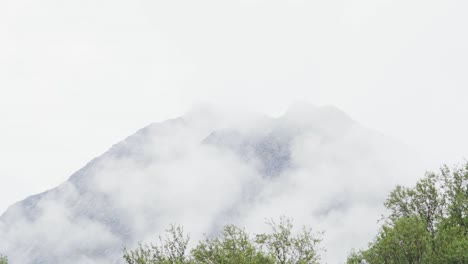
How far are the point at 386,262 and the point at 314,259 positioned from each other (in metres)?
9.14

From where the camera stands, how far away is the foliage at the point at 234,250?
177 ft

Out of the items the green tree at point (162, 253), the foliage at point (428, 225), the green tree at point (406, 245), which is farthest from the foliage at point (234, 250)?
the foliage at point (428, 225)

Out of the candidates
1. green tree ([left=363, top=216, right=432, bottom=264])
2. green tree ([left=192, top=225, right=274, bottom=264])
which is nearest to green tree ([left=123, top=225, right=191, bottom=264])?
green tree ([left=192, top=225, right=274, bottom=264])

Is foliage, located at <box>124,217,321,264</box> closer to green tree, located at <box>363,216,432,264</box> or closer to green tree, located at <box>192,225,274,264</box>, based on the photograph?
green tree, located at <box>192,225,274,264</box>

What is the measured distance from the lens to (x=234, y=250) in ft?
185

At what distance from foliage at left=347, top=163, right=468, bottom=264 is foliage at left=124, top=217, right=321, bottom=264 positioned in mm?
8978

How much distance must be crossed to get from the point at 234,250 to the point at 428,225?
31907 mm

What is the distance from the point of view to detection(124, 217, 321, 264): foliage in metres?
54.1

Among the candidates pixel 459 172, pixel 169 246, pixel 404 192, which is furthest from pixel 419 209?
pixel 169 246

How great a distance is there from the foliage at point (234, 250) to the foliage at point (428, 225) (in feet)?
29.5

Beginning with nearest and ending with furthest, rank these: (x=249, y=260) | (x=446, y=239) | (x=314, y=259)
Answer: (x=249, y=260) → (x=446, y=239) → (x=314, y=259)

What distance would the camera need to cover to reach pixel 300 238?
61688mm

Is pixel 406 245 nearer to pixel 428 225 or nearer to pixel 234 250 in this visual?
pixel 428 225

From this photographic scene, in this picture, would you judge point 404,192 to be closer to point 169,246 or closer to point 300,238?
point 300,238
